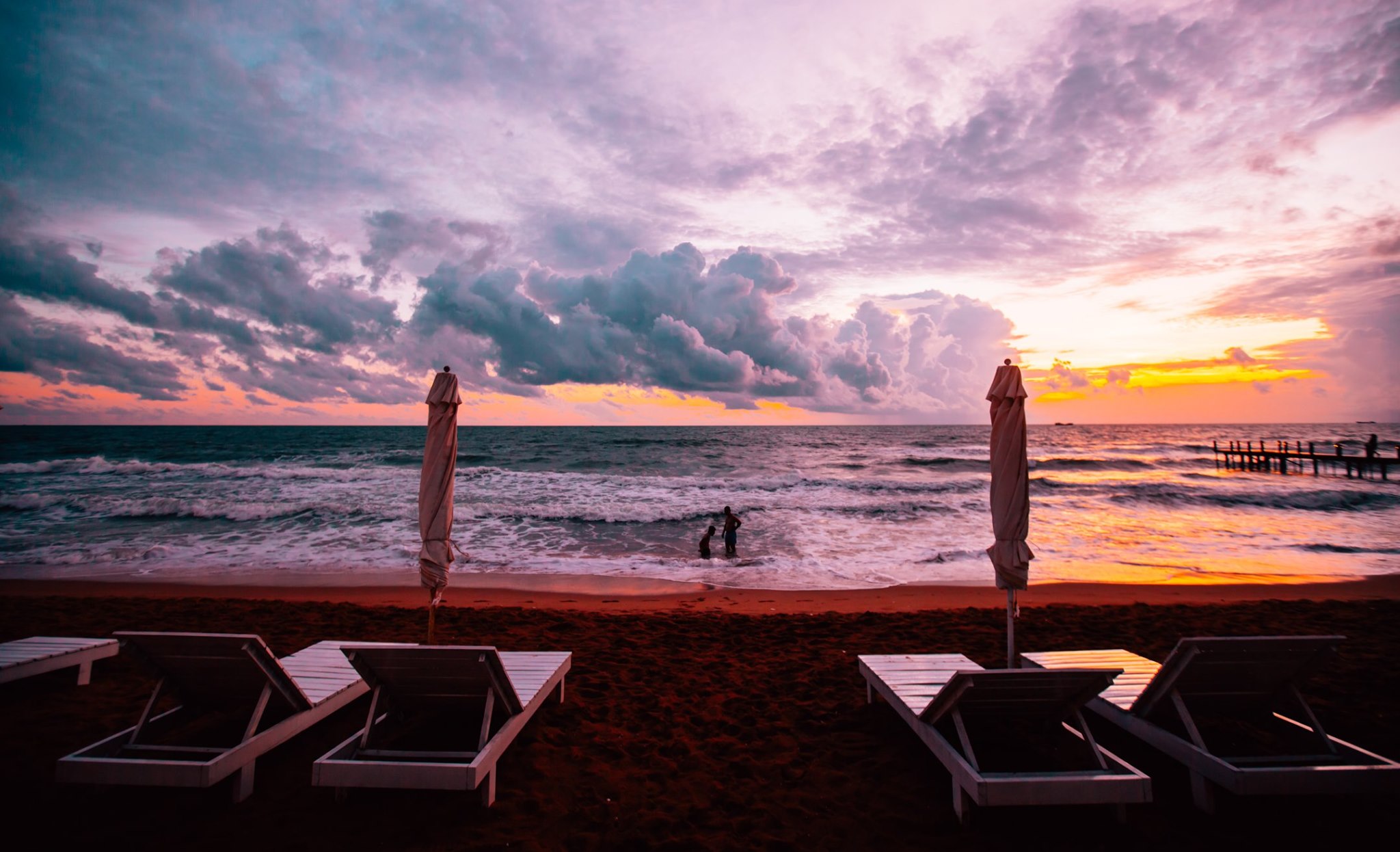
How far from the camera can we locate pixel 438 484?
526 centimetres

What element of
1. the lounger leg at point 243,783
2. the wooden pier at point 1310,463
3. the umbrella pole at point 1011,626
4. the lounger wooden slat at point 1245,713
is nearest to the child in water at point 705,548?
the umbrella pole at point 1011,626

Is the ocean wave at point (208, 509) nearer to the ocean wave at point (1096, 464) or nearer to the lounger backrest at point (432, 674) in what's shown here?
the lounger backrest at point (432, 674)

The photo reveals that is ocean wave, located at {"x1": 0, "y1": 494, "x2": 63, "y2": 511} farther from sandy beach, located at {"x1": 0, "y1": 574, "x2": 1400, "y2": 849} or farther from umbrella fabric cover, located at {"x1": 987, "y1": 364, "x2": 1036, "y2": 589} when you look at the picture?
umbrella fabric cover, located at {"x1": 987, "y1": 364, "x2": 1036, "y2": 589}

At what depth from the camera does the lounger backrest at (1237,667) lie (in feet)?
11.5

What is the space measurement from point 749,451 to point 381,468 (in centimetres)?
2661

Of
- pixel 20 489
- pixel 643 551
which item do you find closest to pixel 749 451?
pixel 643 551

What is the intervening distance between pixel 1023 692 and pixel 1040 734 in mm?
1127

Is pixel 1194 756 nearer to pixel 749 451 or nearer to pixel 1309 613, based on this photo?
pixel 1309 613

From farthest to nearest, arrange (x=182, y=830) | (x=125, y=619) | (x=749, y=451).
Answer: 1. (x=749, y=451)
2. (x=125, y=619)
3. (x=182, y=830)

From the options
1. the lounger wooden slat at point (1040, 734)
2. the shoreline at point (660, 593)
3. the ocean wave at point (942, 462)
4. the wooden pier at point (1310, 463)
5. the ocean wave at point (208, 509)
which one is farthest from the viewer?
the ocean wave at point (942, 462)

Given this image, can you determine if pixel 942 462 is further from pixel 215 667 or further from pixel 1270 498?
pixel 215 667

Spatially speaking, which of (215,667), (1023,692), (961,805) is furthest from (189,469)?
(1023,692)

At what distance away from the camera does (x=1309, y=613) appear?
787cm

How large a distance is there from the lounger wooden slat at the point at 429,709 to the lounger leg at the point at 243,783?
0.51 m
